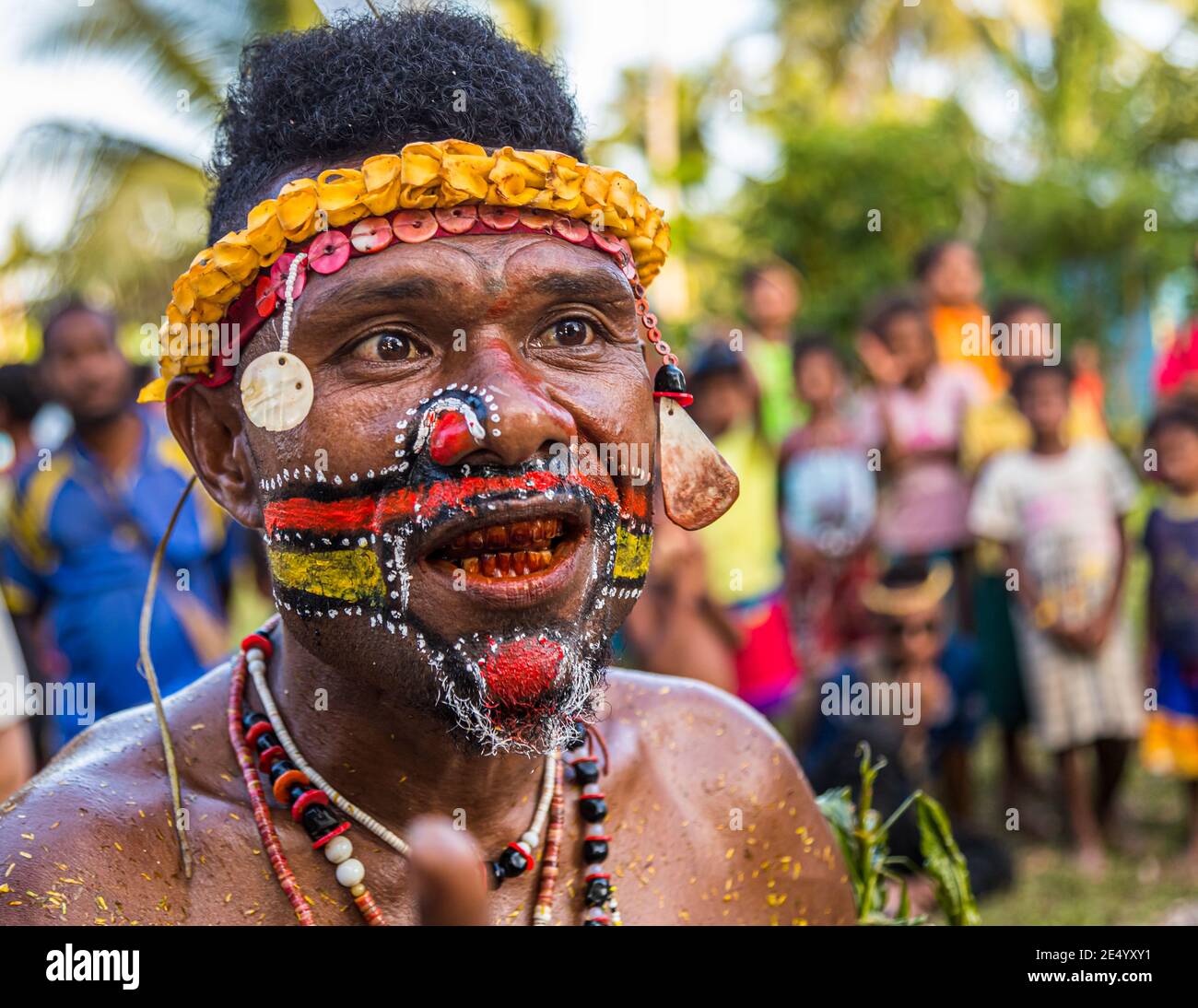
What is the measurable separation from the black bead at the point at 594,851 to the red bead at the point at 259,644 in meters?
0.69

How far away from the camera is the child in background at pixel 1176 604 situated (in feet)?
21.1

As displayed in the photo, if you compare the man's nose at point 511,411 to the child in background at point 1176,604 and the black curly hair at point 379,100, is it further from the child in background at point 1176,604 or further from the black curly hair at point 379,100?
the child in background at point 1176,604

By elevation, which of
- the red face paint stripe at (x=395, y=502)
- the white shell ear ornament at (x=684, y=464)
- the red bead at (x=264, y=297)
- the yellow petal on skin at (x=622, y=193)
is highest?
the yellow petal on skin at (x=622, y=193)

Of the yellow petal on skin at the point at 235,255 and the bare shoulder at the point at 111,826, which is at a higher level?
the yellow petal on skin at the point at 235,255

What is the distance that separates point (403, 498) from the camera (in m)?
2.12

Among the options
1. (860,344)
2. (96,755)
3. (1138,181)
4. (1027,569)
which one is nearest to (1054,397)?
(1027,569)

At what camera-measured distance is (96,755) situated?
241 cm

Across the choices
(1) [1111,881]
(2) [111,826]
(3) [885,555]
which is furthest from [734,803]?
(3) [885,555]

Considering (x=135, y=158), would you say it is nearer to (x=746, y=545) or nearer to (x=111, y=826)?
(x=746, y=545)

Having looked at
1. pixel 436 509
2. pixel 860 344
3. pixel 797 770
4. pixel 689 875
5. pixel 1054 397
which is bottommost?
pixel 689 875

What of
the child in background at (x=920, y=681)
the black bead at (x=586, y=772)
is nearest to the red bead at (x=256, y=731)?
the black bead at (x=586, y=772)
